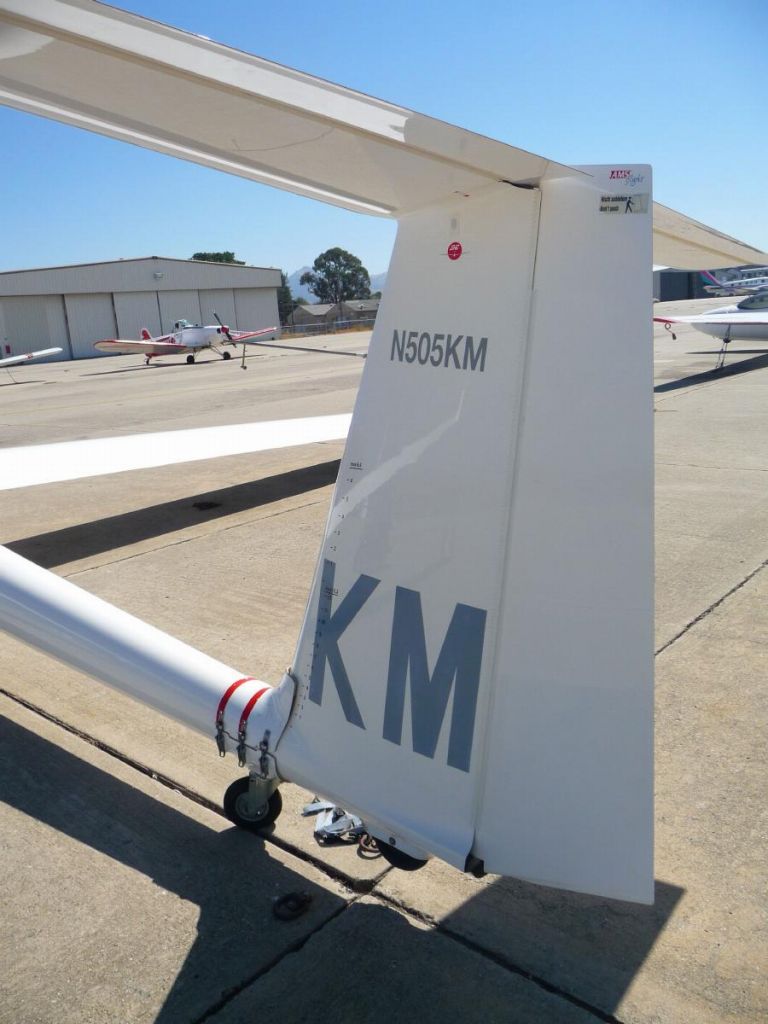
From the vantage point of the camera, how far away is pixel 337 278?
119938 millimetres

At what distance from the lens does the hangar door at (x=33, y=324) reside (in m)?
54.7

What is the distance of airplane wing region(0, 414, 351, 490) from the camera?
29.6 feet

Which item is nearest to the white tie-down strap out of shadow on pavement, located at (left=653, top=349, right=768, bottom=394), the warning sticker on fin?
the warning sticker on fin

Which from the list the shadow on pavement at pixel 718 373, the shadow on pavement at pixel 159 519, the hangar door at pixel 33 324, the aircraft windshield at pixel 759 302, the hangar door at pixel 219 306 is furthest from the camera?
the hangar door at pixel 219 306

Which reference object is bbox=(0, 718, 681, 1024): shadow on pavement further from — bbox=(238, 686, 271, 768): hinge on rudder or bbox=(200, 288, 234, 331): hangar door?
bbox=(200, 288, 234, 331): hangar door

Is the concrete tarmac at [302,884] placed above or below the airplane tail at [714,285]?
above

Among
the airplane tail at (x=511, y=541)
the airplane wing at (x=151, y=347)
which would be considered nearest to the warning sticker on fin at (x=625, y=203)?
the airplane tail at (x=511, y=541)

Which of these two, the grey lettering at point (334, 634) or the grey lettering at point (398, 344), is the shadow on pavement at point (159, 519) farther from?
the grey lettering at point (398, 344)

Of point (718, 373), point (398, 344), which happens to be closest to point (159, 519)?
point (398, 344)

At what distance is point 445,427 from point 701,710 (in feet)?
9.41

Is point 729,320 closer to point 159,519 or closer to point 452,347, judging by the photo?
point 159,519

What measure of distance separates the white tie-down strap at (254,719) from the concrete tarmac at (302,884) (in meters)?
0.55

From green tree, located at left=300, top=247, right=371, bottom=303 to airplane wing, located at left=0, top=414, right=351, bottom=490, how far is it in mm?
106565

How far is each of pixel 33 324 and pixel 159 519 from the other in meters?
52.2
